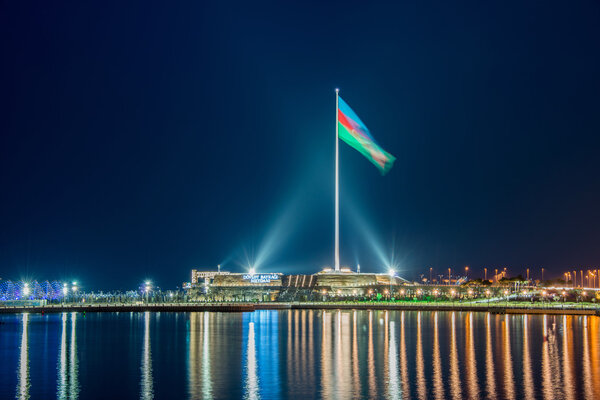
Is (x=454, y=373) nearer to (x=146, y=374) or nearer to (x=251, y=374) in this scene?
(x=251, y=374)

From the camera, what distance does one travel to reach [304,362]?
36375 millimetres

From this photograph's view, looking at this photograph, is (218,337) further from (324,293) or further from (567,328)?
(324,293)

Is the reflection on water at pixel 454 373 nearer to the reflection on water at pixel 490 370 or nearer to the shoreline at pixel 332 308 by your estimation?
the reflection on water at pixel 490 370

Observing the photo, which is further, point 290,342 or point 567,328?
point 567,328

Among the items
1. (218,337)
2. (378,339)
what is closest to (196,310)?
(218,337)

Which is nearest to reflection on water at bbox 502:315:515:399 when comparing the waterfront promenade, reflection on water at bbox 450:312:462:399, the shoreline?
reflection on water at bbox 450:312:462:399

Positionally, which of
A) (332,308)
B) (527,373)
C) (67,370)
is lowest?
(332,308)

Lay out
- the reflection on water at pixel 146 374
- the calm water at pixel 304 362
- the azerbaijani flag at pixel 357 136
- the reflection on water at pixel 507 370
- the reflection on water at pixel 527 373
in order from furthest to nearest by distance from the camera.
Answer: the azerbaijani flag at pixel 357 136, the calm water at pixel 304 362, the reflection on water at pixel 146 374, the reflection on water at pixel 507 370, the reflection on water at pixel 527 373

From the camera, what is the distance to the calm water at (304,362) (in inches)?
1097

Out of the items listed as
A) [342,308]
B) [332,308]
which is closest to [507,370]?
[342,308]

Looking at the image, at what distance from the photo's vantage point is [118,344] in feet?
151

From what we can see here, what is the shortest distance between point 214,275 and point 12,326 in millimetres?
69286

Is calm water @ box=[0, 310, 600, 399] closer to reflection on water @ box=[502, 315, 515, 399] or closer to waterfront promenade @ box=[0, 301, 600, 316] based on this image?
reflection on water @ box=[502, 315, 515, 399]

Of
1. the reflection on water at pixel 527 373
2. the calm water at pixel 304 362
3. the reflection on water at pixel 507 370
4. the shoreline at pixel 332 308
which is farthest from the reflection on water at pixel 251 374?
the shoreline at pixel 332 308
